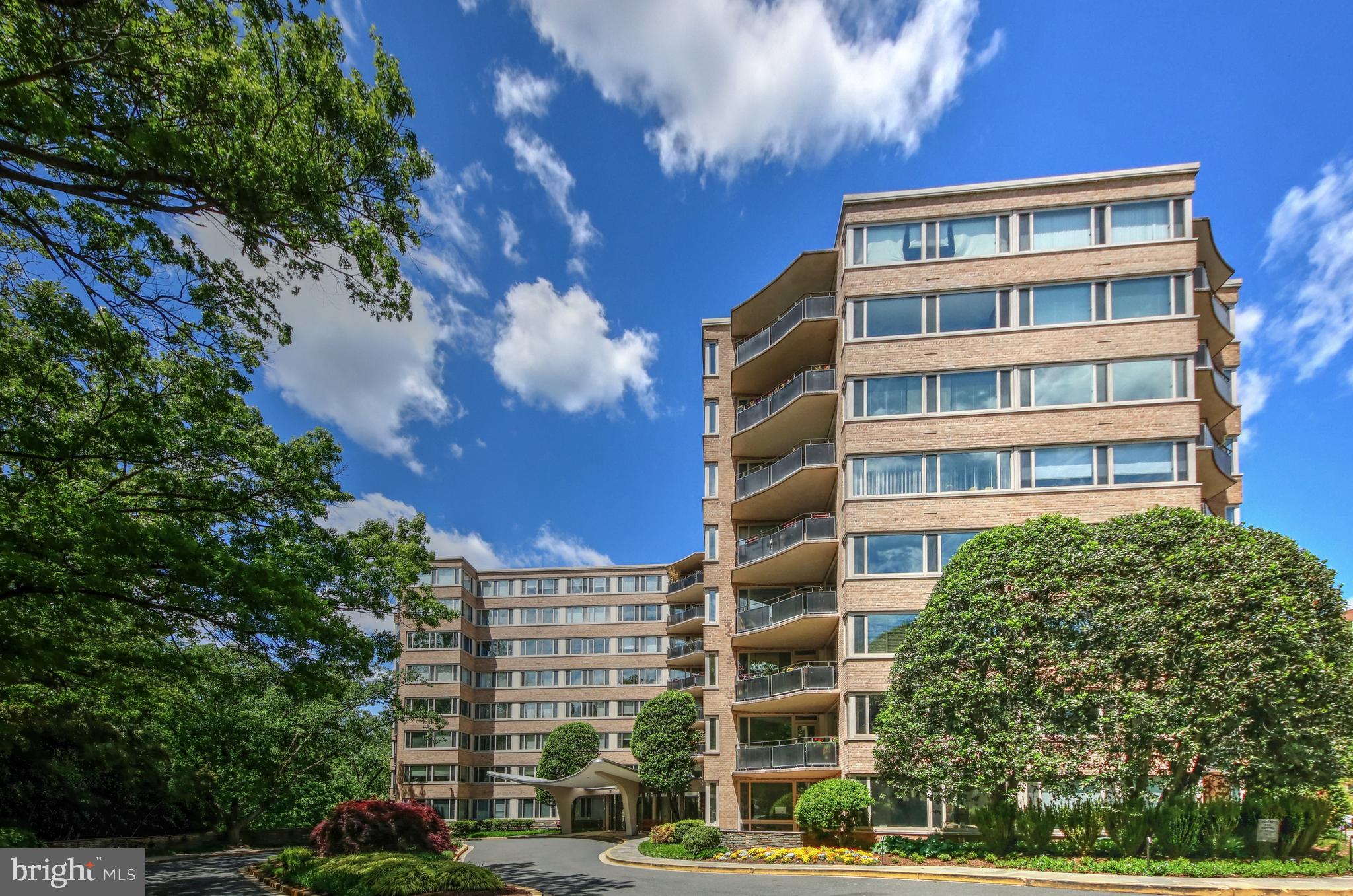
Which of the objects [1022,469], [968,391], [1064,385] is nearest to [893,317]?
[968,391]

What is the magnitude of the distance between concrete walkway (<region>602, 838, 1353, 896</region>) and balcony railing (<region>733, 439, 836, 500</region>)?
40.8 feet

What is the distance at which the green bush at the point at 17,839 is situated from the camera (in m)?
18.7

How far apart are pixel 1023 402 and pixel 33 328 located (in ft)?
78.4

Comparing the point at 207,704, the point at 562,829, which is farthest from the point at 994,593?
the point at 562,829

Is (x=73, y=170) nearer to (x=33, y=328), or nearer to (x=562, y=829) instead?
(x=33, y=328)

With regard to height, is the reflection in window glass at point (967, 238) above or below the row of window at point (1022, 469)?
above

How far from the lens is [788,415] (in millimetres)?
31109

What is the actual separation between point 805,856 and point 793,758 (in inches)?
213

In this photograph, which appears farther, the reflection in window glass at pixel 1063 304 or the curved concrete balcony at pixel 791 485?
the curved concrete balcony at pixel 791 485

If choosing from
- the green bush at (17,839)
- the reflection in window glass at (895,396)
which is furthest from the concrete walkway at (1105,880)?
the green bush at (17,839)

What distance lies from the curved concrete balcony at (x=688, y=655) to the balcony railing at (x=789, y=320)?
16406 millimetres

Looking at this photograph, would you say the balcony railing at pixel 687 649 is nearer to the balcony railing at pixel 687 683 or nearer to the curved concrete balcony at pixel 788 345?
the balcony railing at pixel 687 683

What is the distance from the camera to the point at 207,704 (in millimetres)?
32844

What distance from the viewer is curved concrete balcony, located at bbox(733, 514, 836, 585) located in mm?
28969
